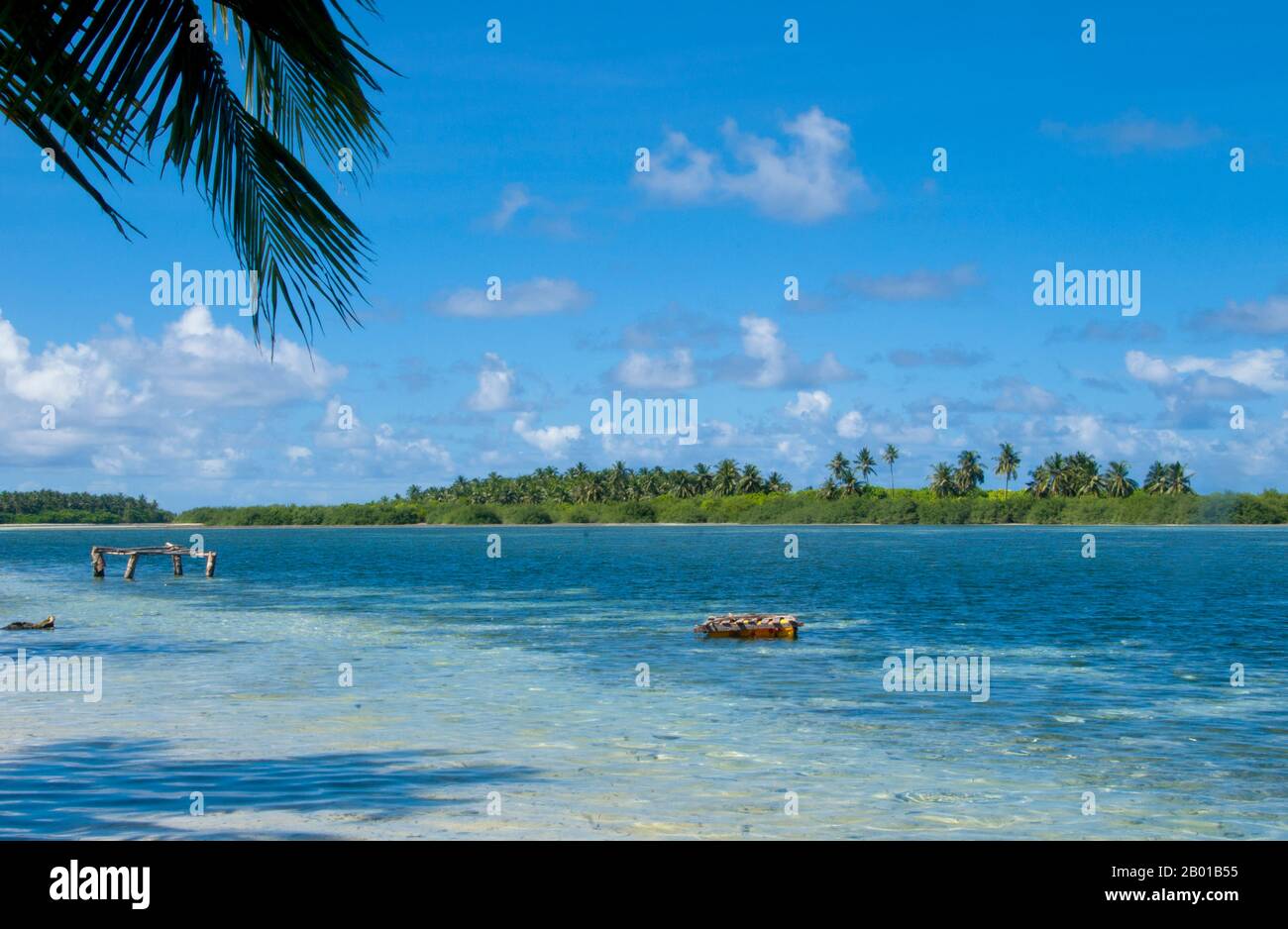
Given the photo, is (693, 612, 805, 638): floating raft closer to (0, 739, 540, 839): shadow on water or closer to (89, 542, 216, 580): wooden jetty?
(0, 739, 540, 839): shadow on water

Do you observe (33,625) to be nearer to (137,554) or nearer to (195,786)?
(195,786)

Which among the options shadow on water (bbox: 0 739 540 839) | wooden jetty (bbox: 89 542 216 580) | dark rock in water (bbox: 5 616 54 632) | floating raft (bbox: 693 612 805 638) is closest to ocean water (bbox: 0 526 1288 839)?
shadow on water (bbox: 0 739 540 839)

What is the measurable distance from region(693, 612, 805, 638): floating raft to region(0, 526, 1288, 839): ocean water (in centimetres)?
59

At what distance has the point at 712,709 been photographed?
22.0 meters

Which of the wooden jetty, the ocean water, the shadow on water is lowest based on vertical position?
the ocean water

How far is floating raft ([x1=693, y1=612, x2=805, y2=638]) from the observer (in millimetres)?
34438

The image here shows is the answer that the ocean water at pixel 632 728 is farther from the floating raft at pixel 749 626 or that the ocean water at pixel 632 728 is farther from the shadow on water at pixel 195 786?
the floating raft at pixel 749 626

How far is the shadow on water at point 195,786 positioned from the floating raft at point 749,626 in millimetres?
18038

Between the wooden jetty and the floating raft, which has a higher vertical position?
the wooden jetty

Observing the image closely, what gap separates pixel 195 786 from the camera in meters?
14.3

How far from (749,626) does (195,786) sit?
21952mm

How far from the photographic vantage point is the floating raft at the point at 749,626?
3444 cm

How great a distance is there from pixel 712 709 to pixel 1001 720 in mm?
5240
